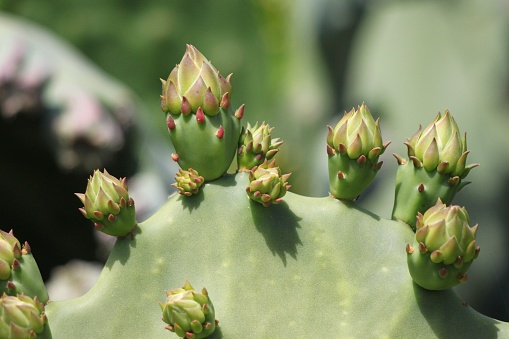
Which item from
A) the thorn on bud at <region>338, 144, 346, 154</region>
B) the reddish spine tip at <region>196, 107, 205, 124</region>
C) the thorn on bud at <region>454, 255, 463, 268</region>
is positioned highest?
the reddish spine tip at <region>196, 107, 205, 124</region>

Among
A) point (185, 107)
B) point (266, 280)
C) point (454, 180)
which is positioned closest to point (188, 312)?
point (266, 280)

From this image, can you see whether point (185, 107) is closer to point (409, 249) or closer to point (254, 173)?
point (254, 173)

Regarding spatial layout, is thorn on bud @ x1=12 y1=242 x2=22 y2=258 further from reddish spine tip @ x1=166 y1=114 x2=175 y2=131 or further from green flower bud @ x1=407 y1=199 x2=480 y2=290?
green flower bud @ x1=407 y1=199 x2=480 y2=290

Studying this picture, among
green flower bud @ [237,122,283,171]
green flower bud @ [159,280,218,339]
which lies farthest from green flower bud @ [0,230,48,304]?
green flower bud @ [237,122,283,171]

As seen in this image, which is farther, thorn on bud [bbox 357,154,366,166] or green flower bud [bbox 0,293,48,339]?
thorn on bud [bbox 357,154,366,166]

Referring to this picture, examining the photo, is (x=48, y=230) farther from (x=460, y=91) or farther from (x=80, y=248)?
(x=460, y=91)
